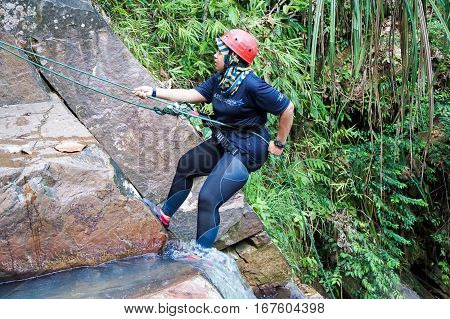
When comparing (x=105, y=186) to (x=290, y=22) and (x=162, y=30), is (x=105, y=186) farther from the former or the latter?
(x=290, y=22)

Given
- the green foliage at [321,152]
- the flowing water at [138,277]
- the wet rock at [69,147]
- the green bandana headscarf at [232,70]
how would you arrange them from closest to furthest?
1. the flowing water at [138,277]
2. the green bandana headscarf at [232,70]
3. the wet rock at [69,147]
4. the green foliage at [321,152]

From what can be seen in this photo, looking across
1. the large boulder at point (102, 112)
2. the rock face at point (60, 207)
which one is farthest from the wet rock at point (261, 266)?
the rock face at point (60, 207)

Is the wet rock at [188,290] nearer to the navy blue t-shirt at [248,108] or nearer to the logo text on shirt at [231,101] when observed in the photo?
the navy blue t-shirt at [248,108]

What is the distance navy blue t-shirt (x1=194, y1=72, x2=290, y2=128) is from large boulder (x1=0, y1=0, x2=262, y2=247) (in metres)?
0.86

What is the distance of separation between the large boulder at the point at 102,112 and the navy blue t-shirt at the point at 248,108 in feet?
2.63

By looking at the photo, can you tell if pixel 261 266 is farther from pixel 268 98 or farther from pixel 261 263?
pixel 268 98

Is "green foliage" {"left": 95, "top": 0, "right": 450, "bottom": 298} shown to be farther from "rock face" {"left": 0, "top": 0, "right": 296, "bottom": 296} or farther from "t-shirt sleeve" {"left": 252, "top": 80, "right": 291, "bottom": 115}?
"t-shirt sleeve" {"left": 252, "top": 80, "right": 291, "bottom": 115}

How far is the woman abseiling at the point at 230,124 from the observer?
340 cm

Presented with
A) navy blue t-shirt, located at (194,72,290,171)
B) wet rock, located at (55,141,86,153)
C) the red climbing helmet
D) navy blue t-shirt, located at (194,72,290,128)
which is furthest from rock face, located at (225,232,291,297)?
the red climbing helmet

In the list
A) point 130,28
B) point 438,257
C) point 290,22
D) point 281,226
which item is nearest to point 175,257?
point 281,226

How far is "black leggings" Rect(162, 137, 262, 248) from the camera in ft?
11.3

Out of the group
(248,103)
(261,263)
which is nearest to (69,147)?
(248,103)

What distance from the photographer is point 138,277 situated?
3326mm

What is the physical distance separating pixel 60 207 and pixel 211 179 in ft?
3.24
